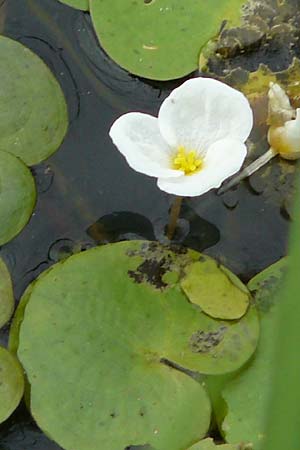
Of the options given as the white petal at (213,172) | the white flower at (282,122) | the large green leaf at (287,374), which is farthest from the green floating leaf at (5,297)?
the large green leaf at (287,374)

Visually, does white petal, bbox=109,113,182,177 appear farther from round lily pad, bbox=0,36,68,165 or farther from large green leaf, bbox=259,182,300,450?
large green leaf, bbox=259,182,300,450

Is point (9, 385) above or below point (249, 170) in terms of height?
below

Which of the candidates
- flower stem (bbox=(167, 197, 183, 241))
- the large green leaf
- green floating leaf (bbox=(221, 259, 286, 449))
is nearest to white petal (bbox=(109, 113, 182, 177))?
flower stem (bbox=(167, 197, 183, 241))

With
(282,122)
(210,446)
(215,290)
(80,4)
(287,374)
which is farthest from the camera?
(80,4)

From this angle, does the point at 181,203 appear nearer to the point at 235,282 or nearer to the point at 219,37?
the point at 235,282

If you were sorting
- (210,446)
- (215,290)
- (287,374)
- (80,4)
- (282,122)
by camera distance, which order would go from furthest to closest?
(80,4) → (282,122) → (215,290) → (210,446) → (287,374)

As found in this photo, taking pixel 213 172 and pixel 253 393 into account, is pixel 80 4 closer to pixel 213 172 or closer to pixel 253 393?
pixel 213 172

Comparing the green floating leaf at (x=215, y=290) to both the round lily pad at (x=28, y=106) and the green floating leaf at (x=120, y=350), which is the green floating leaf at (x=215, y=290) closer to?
the green floating leaf at (x=120, y=350)

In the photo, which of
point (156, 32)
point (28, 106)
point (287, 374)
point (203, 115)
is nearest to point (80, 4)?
point (156, 32)
